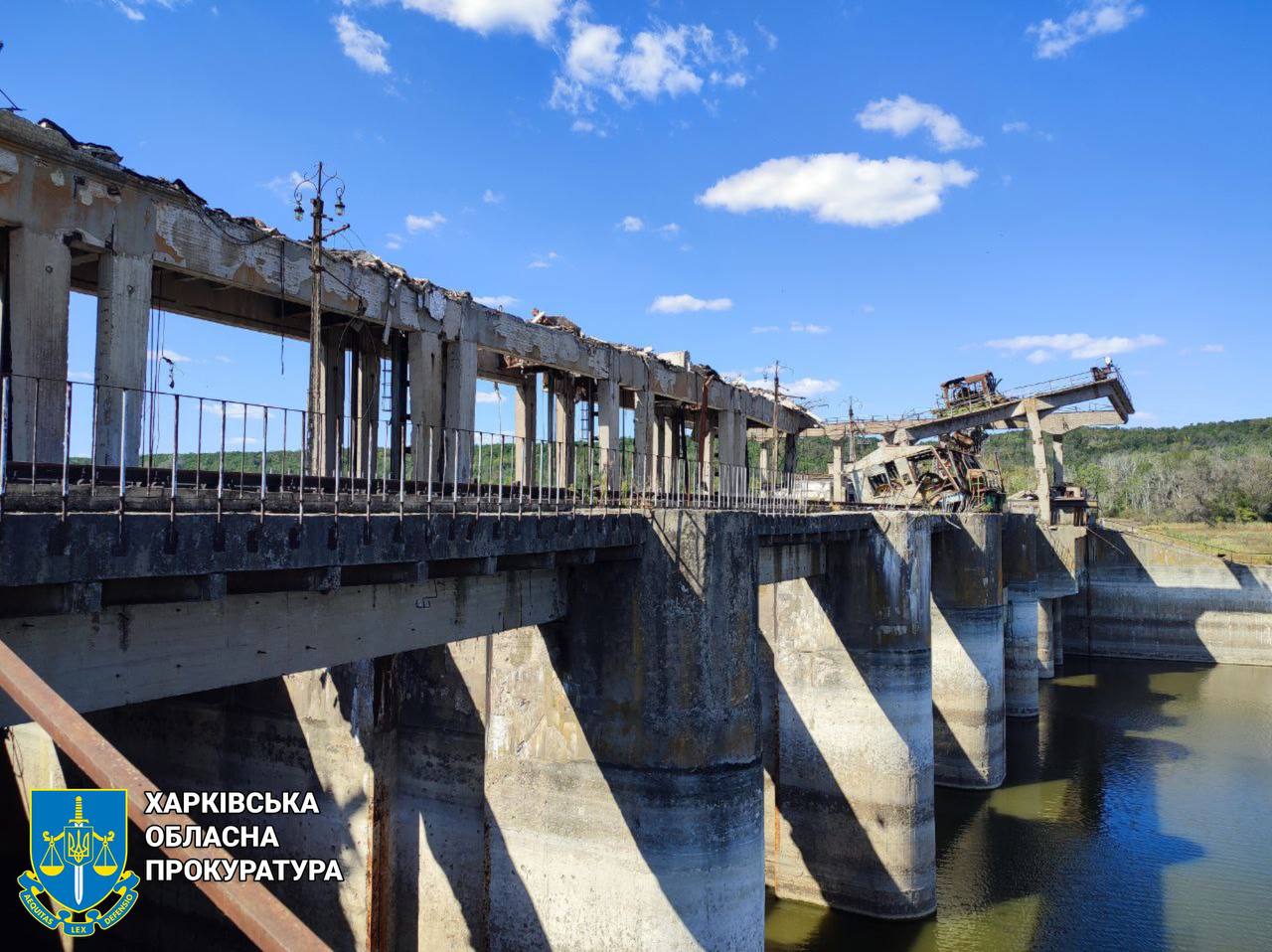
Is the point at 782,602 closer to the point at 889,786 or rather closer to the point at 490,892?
the point at 889,786

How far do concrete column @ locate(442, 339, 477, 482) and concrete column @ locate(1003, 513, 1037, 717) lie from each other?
2507 cm

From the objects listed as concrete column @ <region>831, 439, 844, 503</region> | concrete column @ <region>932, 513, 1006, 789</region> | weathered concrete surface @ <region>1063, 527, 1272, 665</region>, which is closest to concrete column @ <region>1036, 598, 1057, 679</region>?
weathered concrete surface @ <region>1063, 527, 1272, 665</region>

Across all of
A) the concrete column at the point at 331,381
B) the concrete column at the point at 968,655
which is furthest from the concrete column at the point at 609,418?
the concrete column at the point at 968,655

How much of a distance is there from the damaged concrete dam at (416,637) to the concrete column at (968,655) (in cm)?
767

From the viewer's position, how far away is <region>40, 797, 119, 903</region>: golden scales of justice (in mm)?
4476

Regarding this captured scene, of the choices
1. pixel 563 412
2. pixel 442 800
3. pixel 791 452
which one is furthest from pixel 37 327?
pixel 791 452

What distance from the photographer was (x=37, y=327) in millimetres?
10875

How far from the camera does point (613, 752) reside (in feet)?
39.1

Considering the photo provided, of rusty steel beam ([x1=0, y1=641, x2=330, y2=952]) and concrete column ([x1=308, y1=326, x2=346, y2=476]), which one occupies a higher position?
concrete column ([x1=308, y1=326, x2=346, y2=476])

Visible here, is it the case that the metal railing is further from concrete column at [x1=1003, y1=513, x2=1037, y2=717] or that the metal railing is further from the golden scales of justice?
concrete column at [x1=1003, y1=513, x2=1037, y2=717]

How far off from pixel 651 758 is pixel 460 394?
30.5ft

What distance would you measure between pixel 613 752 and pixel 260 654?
5613mm

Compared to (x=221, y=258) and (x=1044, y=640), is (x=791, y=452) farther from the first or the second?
(x=221, y=258)

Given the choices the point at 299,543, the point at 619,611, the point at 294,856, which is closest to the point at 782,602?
the point at 619,611
